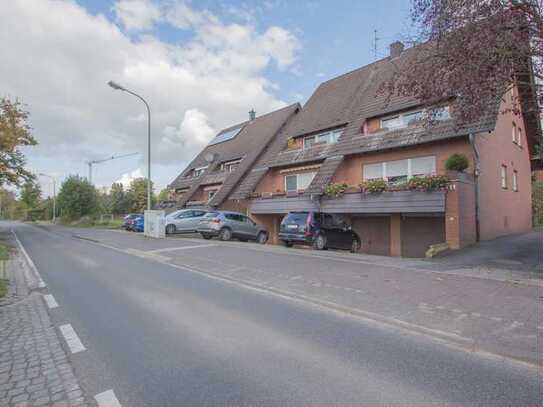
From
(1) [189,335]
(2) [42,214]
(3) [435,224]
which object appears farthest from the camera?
(2) [42,214]

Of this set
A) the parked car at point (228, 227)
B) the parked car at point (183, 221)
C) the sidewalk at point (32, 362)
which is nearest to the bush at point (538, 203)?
the parked car at point (228, 227)

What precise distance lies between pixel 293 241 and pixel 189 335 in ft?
36.8

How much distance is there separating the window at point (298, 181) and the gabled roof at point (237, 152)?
5.56 m

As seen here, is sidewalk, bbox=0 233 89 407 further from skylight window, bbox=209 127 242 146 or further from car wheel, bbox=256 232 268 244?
skylight window, bbox=209 127 242 146

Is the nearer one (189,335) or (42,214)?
(189,335)

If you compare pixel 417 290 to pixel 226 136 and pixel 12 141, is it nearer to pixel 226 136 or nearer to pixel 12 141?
pixel 12 141

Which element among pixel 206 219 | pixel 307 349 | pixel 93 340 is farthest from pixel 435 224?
pixel 93 340

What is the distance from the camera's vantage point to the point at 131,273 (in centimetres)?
924

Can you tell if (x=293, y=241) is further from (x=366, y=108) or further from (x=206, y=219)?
(x=366, y=108)

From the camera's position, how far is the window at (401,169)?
15.7m

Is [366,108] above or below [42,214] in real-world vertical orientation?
above

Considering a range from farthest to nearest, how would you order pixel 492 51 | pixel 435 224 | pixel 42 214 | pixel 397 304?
pixel 42 214 → pixel 435 224 → pixel 492 51 → pixel 397 304

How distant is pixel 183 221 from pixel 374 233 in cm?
1161

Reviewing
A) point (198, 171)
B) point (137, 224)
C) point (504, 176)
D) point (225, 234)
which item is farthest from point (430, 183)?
point (198, 171)
